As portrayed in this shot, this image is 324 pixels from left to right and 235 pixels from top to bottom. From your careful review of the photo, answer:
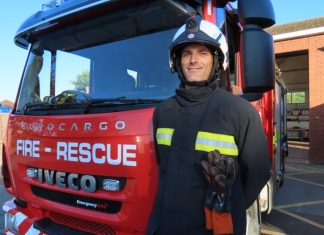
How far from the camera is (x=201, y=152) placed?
133 cm

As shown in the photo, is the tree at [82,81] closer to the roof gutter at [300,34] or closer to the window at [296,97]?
the roof gutter at [300,34]

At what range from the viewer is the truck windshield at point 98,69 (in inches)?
82.2

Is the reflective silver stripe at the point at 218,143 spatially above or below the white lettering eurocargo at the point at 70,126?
below

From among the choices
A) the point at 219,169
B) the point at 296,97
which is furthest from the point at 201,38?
the point at 296,97

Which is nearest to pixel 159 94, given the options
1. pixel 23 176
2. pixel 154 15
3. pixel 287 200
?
pixel 154 15

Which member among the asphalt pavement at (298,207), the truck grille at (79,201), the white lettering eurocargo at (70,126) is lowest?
the asphalt pavement at (298,207)

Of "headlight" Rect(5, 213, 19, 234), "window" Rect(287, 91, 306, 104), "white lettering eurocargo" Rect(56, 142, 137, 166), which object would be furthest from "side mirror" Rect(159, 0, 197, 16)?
"window" Rect(287, 91, 306, 104)

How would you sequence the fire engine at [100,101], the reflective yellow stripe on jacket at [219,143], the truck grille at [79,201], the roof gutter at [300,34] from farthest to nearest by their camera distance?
1. the roof gutter at [300,34]
2. the truck grille at [79,201]
3. the fire engine at [100,101]
4. the reflective yellow stripe on jacket at [219,143]

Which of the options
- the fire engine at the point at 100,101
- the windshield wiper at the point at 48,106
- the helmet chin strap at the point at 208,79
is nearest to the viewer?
the helmet chin strap at the point at 208,79

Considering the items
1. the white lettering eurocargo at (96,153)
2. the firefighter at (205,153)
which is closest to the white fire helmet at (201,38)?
the firefighter at (205,153)

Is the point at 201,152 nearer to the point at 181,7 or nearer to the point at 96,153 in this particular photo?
the point at 96,153

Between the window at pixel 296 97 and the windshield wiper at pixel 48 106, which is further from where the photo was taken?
the window at pixel 296 97

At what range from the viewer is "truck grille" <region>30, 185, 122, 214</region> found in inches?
74.4

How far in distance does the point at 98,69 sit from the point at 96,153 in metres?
0.92
